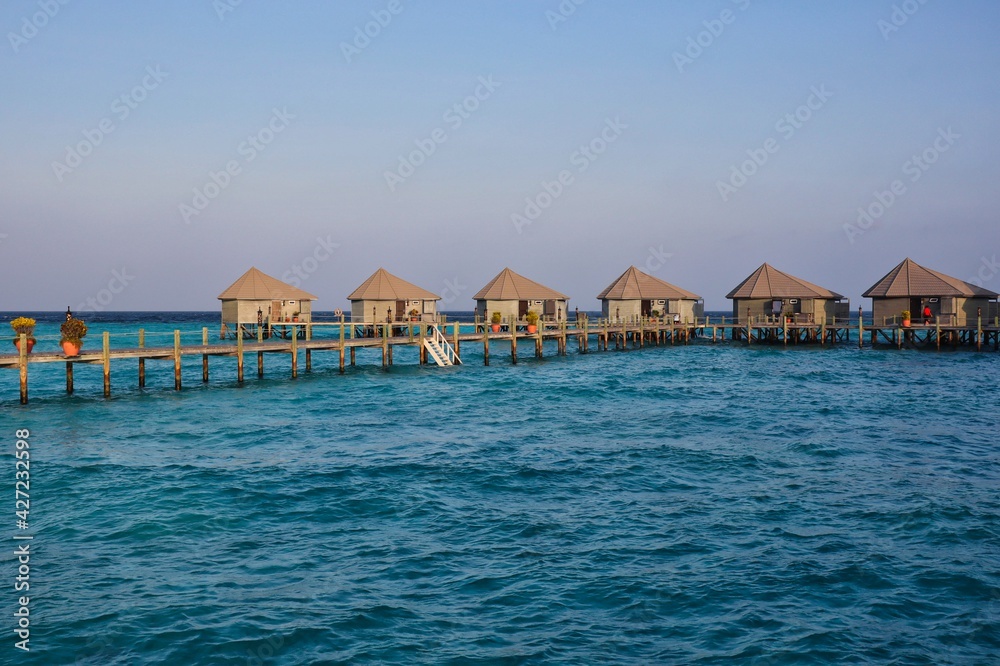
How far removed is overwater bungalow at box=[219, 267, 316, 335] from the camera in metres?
55.3

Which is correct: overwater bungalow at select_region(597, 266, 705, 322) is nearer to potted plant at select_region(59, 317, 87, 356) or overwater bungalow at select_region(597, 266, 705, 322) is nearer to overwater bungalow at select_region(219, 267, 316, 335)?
overwater bungalow at select_region(219, 267, 316, 335)

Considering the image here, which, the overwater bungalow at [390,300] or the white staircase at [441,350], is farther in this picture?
the overwater bungalow at [390,300]

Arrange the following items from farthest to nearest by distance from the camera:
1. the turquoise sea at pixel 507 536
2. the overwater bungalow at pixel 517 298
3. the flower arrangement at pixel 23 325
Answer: the overwater bungalow at pixel 517 298
the flower arrangement at pixel 23 325
the turquoise sea at pixel 507 536

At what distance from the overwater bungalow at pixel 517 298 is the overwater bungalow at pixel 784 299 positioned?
12966mm

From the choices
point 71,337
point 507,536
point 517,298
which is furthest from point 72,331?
point 517,298

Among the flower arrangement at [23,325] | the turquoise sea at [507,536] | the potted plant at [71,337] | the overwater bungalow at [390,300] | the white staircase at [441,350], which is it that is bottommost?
the turquoise sea at [507,536]

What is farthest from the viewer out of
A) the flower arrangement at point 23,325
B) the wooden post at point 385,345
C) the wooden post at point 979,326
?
the wooden post at point 979,326

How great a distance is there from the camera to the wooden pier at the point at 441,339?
29.0 m

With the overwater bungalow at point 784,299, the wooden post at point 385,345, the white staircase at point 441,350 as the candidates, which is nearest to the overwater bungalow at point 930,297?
the overwater bungalow at point 784,299

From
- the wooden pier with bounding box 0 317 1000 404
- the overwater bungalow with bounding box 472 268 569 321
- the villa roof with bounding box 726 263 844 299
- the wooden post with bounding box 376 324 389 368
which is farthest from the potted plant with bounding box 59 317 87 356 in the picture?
the villa roof with bounding box 726 263 844 299

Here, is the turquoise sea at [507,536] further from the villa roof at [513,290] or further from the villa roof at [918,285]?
the villa roof at [513,290]

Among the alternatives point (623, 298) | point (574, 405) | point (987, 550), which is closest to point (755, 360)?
point (623, 298)

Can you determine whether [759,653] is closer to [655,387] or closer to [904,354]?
[655,387]

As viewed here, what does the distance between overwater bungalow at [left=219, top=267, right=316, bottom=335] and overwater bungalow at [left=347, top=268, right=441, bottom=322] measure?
3664 millimetres
